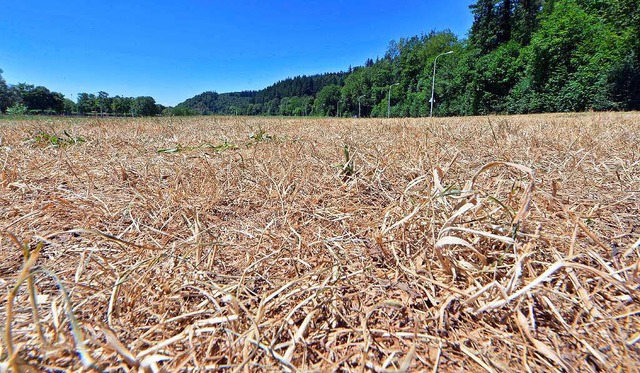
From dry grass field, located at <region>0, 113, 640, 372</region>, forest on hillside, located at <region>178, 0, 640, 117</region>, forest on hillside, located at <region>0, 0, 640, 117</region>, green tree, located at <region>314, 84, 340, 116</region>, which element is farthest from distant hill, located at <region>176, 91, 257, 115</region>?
dry grass field, located at <region>0, 113, 640, 372</region>

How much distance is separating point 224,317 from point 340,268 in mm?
302

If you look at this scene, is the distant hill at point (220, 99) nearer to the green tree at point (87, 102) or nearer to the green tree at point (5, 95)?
the green tree at point (87, 102)

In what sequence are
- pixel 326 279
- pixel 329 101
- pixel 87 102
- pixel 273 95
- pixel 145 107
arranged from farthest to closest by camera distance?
pixel 273 95 → pixel 329 101 → pixel 87 102 → pixel 145 107 → pixel 326 279

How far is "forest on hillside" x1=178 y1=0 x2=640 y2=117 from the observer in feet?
56.0

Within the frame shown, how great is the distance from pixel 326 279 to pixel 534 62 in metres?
30.6

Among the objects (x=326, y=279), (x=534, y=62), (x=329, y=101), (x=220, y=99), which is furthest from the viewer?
(x=220, y=99)

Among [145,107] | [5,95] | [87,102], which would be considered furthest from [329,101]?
[5,95]

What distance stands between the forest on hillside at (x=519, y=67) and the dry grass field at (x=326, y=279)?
425 inches

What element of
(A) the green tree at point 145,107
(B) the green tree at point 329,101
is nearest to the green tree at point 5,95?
(A) the green tree at point 145,107

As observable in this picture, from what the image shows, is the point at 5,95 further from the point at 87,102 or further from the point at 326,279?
the point at 326,279

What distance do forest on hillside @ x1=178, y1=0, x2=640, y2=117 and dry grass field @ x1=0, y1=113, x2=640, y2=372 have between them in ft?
27.4

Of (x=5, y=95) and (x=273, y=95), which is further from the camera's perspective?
(x=273, y=95)

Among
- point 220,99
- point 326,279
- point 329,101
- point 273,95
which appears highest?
point 273,95

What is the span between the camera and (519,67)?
25.0 m
